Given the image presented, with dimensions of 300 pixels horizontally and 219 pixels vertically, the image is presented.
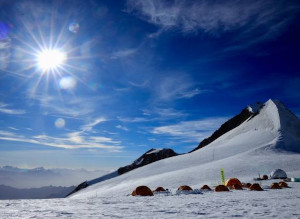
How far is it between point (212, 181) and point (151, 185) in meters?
10.9

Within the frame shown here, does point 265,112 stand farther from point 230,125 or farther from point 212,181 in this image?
point 212,181

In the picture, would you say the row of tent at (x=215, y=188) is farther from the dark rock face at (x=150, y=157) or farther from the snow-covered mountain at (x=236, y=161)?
the dark rock face at (x=150, y=157)

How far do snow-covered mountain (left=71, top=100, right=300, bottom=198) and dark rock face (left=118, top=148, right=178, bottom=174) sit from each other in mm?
61738

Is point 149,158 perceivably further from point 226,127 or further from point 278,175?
point 278,175

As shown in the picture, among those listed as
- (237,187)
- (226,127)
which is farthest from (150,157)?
(237,187)

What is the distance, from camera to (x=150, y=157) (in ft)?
491

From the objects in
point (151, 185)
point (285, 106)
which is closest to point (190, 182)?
point (151, 185)

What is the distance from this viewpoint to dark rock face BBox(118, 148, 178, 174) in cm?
14738

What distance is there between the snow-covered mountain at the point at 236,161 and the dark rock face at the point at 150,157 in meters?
61.7

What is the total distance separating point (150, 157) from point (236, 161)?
99.6 metres

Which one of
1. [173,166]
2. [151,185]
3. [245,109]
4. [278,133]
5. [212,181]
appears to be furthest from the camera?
[245,109]

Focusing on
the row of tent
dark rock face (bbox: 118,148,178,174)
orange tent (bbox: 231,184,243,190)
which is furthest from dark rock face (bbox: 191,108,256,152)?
orange tent (bbox: 231,184,243,190)

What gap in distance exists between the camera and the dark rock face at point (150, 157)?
14738 cm

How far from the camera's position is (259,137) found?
7606cm
